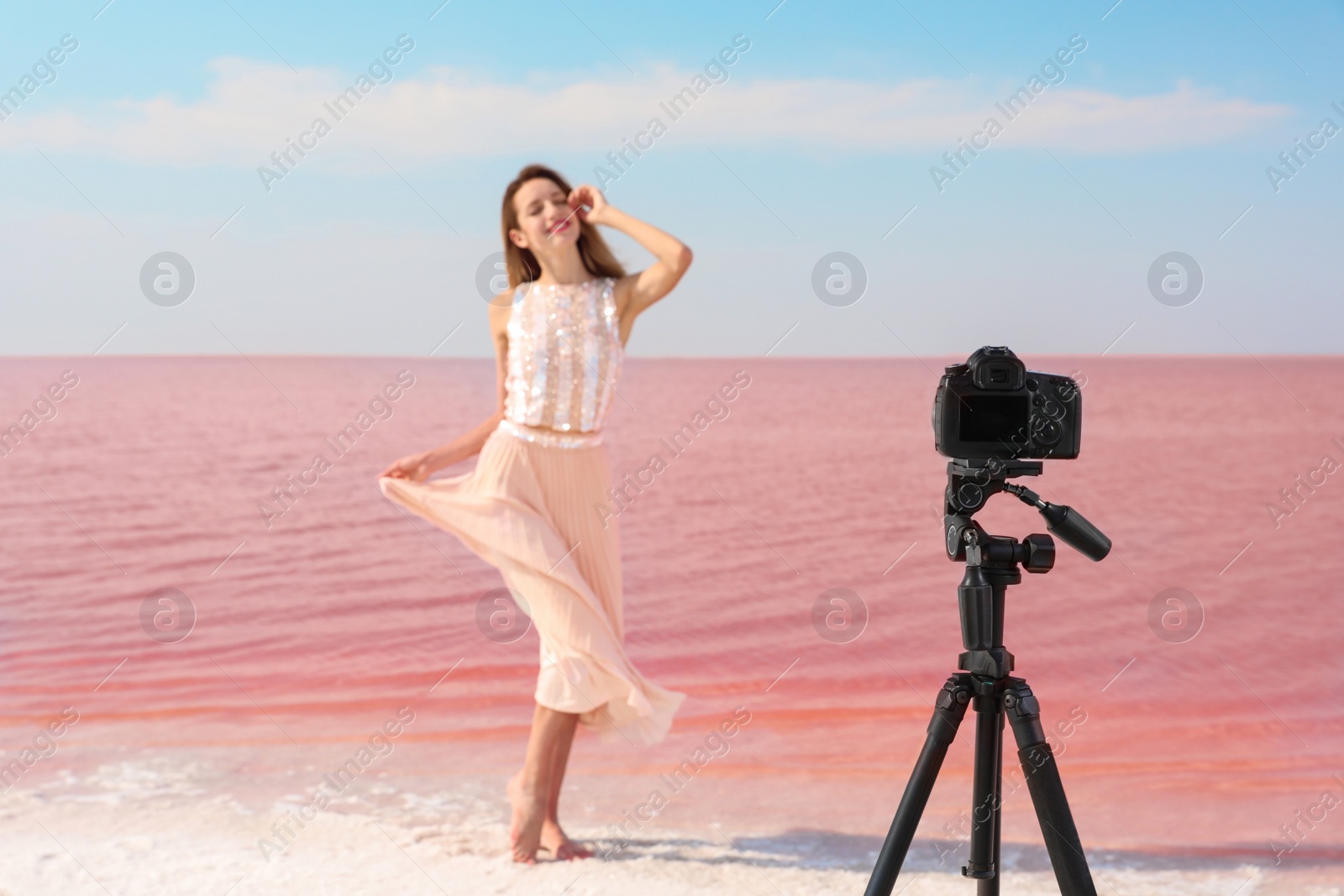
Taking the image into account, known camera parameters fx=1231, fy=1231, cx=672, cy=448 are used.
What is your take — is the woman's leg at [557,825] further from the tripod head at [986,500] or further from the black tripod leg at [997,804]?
the tripod head at [986,500]

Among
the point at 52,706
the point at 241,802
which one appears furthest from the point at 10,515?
the point at 241,802

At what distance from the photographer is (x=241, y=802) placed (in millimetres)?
3805

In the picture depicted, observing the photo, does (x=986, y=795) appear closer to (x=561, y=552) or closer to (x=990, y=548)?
(x=990, y=548)

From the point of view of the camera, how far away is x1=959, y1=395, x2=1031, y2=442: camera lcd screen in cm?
224

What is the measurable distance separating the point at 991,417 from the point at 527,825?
1.83m

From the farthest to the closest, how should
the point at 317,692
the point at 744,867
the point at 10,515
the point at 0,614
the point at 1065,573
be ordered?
the point at 10,515 < the point at 1065,573 < the point at 0,614 < the point at 317,692 < the point at 744,867

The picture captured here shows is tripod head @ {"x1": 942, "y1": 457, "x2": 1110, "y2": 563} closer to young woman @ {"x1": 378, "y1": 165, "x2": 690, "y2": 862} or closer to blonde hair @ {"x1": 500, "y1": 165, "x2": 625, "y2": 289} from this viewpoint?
young woman @ {"x1": 378, "y1": 165, "x2": 690, "y2": 862}

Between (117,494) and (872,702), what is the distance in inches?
420

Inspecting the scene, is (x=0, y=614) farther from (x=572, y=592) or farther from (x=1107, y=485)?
(x=1107, y=485)

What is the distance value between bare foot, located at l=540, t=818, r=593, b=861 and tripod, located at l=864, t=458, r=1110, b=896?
125 centimetres

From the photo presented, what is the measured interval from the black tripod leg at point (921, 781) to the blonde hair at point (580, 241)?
177 cm

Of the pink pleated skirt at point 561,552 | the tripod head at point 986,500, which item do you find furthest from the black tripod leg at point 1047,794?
the pink pleated skirt at point 561,552

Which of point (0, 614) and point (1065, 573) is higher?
point (1065, 573)

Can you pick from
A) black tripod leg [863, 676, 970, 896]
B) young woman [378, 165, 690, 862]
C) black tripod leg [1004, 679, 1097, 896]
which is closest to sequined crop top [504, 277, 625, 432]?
young woman [378, 165, 690, 862]
